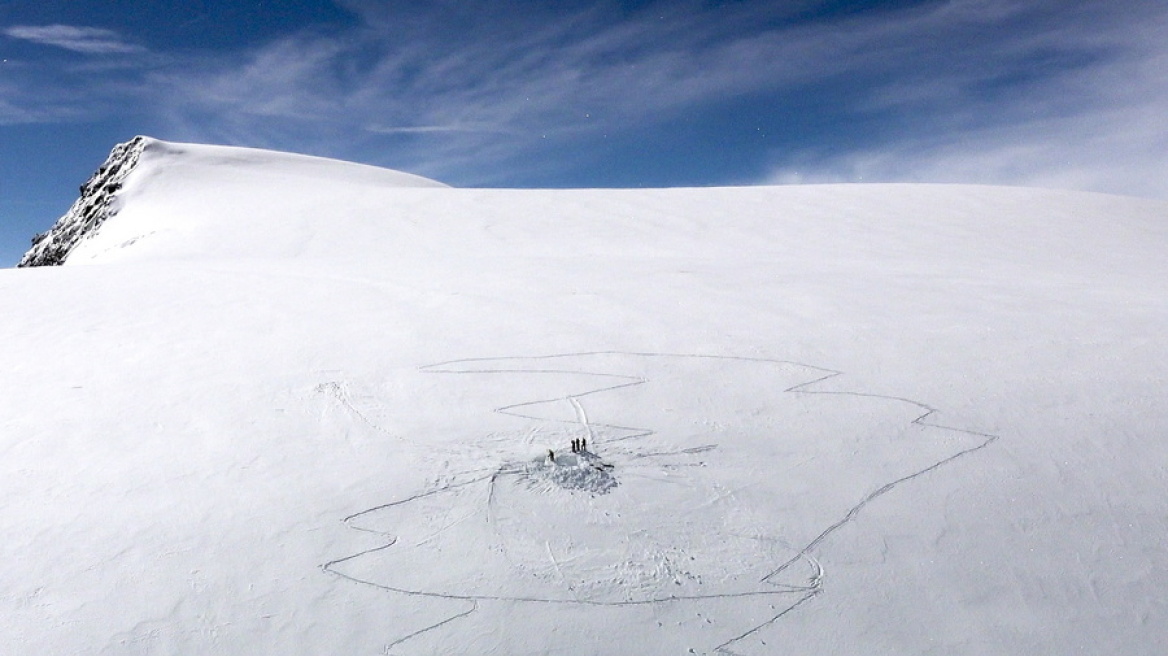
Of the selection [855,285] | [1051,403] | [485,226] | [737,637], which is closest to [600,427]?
[737,637]

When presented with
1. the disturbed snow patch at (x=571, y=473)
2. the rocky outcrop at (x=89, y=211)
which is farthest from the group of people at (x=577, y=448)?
the rocky outcrop at (x=89, y=211)

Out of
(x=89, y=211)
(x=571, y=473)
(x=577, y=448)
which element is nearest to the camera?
(x=571, y=473)

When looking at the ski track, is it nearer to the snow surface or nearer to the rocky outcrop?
the snow surface

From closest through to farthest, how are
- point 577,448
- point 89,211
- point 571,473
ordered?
point 571,473
point 577,448
point 89,211

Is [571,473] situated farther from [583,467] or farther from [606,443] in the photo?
[606,443]

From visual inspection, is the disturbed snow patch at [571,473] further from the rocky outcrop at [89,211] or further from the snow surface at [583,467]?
the rocky outcrop at [89,211]

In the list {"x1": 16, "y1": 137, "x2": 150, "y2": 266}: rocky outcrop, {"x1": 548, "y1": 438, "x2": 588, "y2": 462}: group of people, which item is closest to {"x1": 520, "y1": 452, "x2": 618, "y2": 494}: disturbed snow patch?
{"x1": 548, "y1": 438, "x2": 588, "y2": 462}: group of people

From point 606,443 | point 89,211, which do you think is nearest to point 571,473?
point 606,443
